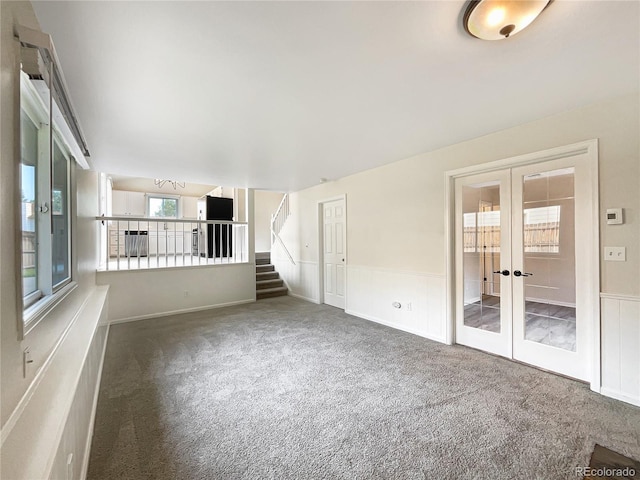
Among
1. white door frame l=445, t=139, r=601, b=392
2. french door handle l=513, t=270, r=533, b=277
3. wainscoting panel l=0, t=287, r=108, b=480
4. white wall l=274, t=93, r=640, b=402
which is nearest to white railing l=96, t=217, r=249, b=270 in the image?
white wall l=274, t=93, r=640, b=402

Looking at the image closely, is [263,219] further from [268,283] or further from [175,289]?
[175,289]

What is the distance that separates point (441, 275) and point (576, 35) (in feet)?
8.08

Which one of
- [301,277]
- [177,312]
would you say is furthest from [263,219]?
[177,312]

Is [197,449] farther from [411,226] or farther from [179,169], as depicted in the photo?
[179,169]

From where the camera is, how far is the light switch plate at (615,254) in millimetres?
2195

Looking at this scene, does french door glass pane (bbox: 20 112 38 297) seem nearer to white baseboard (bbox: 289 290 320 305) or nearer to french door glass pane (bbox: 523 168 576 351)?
french door glass pane (bbox: 523 168 576 351)

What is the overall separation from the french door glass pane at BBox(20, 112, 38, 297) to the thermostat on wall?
3.93 metres

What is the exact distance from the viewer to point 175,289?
497 cm

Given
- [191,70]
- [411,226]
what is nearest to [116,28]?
[191,70]

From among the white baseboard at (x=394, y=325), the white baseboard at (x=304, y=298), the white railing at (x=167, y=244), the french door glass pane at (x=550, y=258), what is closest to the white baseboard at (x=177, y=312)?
the white railing at (x=167, y=244)

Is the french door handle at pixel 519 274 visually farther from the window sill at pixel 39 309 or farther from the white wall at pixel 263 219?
the white wall at pixel 263 219

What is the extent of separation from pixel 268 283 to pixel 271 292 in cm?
30

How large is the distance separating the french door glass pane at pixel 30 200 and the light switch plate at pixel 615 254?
3943mm

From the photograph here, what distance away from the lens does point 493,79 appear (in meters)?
1.96
